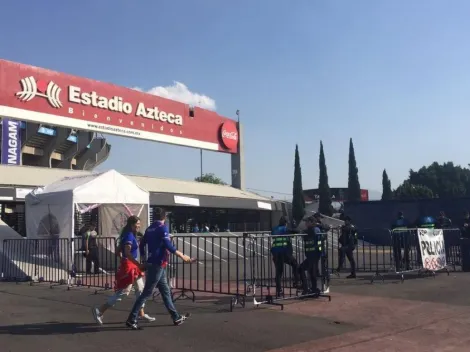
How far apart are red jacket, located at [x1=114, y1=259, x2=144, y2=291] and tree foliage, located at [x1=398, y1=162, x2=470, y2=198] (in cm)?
8260

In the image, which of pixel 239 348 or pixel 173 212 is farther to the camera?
pixel 173 212

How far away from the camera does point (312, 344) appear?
6.86 m

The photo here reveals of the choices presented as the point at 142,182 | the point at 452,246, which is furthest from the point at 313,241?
the point at 142,182

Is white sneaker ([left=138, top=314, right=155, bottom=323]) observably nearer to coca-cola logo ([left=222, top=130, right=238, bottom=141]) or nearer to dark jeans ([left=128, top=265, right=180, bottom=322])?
dark jeans ([left=128, top=265, right=180, bottom=322])

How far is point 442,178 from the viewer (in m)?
86.3

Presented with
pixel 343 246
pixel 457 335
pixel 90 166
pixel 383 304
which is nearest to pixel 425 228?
pixel 343 246

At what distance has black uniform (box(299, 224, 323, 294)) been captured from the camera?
10.7 m

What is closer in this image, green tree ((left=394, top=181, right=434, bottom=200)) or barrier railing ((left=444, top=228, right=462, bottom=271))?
barrier railing ((left=444, top=228, right=462, bottom=271))

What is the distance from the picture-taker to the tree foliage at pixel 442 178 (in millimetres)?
84438

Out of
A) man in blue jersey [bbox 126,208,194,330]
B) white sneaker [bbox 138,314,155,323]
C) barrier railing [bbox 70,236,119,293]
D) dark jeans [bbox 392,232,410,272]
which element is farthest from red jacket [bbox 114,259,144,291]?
dark jeans [bbox 392,232,410,272]

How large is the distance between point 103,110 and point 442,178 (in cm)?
7237

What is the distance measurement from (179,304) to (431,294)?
17.7ft

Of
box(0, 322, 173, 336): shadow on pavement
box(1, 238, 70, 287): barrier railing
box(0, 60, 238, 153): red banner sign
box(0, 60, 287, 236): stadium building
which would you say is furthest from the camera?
box(0, 60, 287, 236): stadium building

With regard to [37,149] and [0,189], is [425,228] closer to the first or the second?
[0,189]
